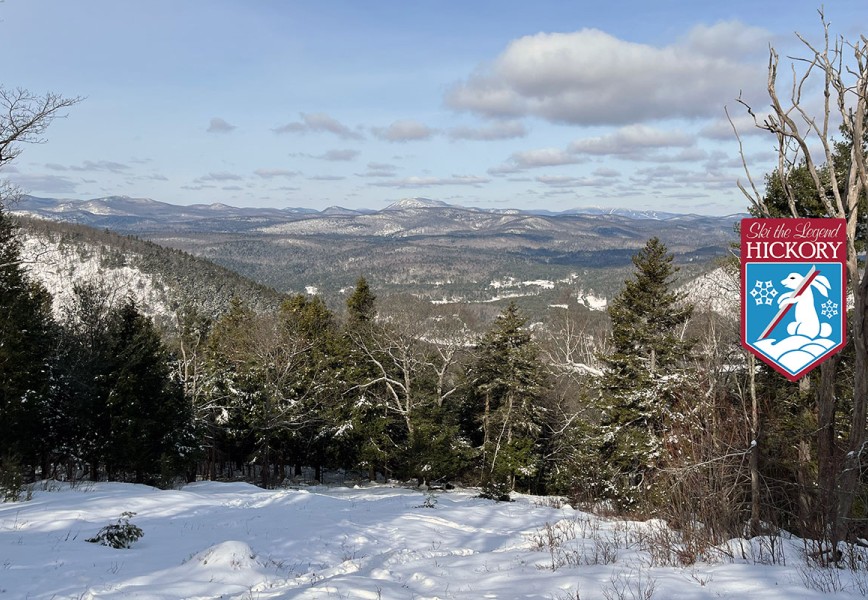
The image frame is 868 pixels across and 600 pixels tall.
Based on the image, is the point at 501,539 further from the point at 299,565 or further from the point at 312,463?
the point at 312,463

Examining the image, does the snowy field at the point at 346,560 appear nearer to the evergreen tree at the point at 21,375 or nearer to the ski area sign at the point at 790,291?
the ski area sign at the point at 790,291

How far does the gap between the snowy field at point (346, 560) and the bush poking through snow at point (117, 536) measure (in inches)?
6.7

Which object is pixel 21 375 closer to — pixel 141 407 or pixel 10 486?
pixel 141 407

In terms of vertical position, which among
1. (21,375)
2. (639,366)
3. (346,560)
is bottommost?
(346,560)

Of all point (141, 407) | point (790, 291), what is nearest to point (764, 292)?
point (790, 291)

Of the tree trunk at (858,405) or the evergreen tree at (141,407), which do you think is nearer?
the tree trunk at (858,405)

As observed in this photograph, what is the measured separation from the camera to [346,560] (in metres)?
7.93

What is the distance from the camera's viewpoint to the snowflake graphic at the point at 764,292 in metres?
4.67

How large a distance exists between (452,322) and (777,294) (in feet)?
74.6

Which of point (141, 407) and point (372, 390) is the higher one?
point (141, 407)

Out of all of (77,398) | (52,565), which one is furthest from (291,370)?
(52,565)

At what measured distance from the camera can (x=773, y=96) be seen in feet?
17.5

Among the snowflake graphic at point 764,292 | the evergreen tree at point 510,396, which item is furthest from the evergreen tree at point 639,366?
the snowflake graphic at point 764,292

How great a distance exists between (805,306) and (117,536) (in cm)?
920
